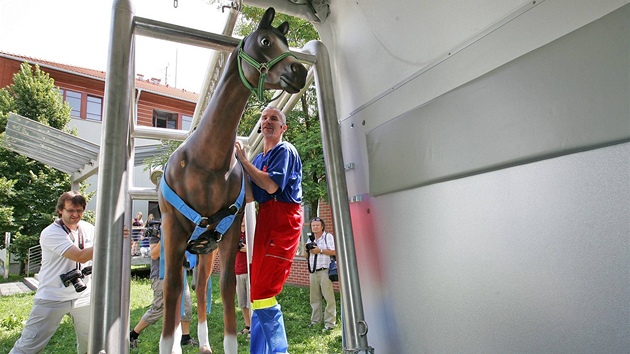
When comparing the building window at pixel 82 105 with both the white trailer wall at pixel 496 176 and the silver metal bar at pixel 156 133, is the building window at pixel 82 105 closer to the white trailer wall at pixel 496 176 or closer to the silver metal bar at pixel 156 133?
the silver metal bar at pixel 156 133

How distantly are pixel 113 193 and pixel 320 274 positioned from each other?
5.09 m

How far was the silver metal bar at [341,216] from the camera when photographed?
180 centimetres

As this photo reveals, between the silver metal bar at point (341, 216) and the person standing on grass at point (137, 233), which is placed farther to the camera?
the person standing on grass at point (137, 233)

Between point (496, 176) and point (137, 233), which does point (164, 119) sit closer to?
point (137, 233)

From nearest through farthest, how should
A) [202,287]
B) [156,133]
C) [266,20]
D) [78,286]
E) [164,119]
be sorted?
[266,20] < [202,287] < [78,286] < [156,133] < [164,119]

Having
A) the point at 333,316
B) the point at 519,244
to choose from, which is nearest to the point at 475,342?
the point at 519,244

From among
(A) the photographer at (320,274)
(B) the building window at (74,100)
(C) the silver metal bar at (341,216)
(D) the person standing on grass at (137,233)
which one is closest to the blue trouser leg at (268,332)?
(C) the silver metal bar at (341,216)

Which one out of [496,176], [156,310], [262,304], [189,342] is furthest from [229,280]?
[189,342]

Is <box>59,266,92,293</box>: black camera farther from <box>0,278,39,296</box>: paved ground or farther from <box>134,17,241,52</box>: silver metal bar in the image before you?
<box>0,278,39,296</box>: paved ground

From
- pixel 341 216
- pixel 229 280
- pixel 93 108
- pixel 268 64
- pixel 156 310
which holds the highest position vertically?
pixel 93 108

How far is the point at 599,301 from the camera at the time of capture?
999 mm

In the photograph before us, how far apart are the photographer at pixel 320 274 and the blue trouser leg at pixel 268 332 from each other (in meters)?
3.91

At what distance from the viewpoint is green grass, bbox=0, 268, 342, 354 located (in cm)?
475

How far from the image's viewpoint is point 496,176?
129 cm
